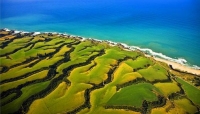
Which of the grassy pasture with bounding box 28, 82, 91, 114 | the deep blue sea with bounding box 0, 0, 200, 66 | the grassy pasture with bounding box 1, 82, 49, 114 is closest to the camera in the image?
the grassy pasture with bounding box 28, 82, 91, 114

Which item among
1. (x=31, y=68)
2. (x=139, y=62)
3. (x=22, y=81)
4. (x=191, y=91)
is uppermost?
(x=139, y=62)

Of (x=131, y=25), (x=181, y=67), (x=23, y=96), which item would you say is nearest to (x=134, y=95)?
(x=23, y=96)

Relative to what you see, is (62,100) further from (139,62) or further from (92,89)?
(139,62)

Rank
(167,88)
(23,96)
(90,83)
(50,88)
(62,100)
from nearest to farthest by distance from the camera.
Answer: (62,100)
(23,96)
(50,88)
(167,88)
(90,83)

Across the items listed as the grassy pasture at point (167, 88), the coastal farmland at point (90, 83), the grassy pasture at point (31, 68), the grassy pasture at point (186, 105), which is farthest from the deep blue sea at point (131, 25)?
the grassy pasture at point (31, 68)

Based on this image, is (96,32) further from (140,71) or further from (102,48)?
(140,71)

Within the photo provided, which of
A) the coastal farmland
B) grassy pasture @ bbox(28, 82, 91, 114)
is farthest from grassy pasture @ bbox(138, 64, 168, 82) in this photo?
grassy pasture @ bbox(28, 82, 91, 114)

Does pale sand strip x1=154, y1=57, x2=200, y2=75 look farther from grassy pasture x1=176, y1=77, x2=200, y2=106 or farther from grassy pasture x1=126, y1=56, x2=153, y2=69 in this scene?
grassy pasture x1=176, y1=77, x2=200, y2=106
